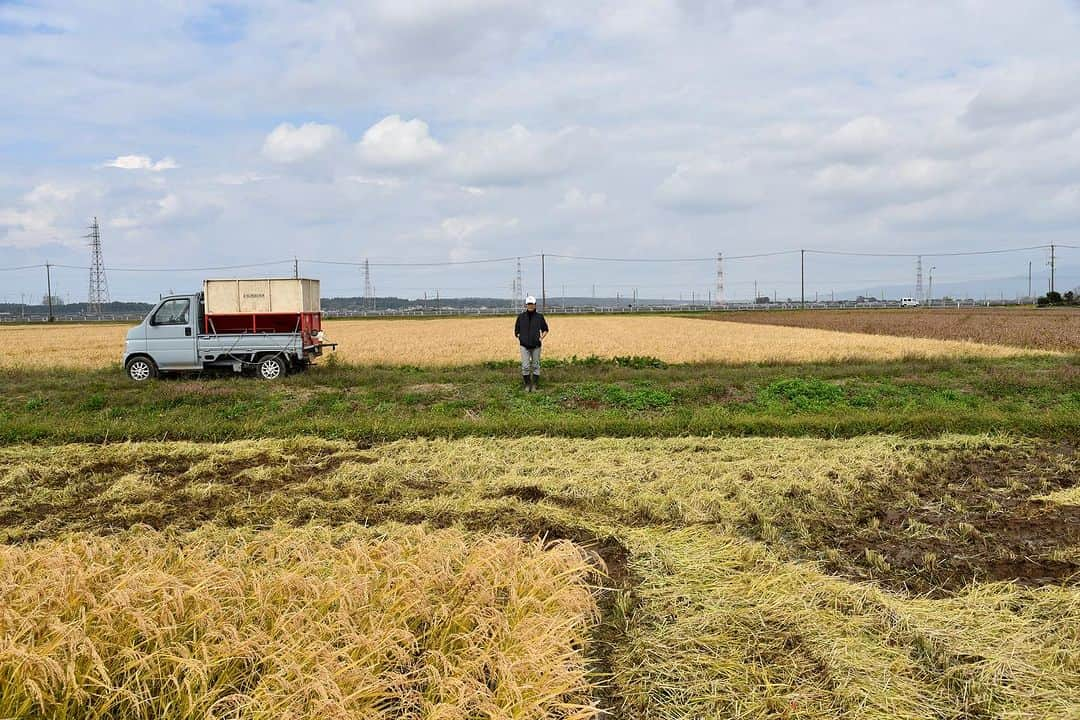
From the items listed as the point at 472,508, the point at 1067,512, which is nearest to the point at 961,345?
the point at 1067,512

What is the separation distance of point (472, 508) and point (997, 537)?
15.3ft

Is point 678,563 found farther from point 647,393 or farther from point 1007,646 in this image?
point 647,393

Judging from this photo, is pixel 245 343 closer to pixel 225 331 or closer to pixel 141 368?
pixel 225 331

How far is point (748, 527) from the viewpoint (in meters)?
6.57

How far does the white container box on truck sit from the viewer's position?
644 inches

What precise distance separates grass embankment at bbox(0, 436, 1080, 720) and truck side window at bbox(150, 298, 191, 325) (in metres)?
6.48

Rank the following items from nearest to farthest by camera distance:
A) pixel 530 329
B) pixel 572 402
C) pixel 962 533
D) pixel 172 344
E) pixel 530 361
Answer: pixel 962 533, pixel 572 402, pixel 530 329, pixel 530 361, pixel 172 344

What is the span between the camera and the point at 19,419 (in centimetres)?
1243

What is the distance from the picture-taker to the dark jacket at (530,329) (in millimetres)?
14367

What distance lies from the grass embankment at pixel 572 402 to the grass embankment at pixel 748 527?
87cm

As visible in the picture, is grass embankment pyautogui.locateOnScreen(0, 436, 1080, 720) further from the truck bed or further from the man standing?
the truck bed

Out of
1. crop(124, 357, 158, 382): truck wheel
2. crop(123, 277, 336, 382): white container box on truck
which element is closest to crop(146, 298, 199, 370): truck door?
crop(123, 277, 336, 382): white container box on truck

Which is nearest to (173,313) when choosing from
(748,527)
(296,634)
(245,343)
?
(245,343)

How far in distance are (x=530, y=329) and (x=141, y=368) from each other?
29.9 feet
